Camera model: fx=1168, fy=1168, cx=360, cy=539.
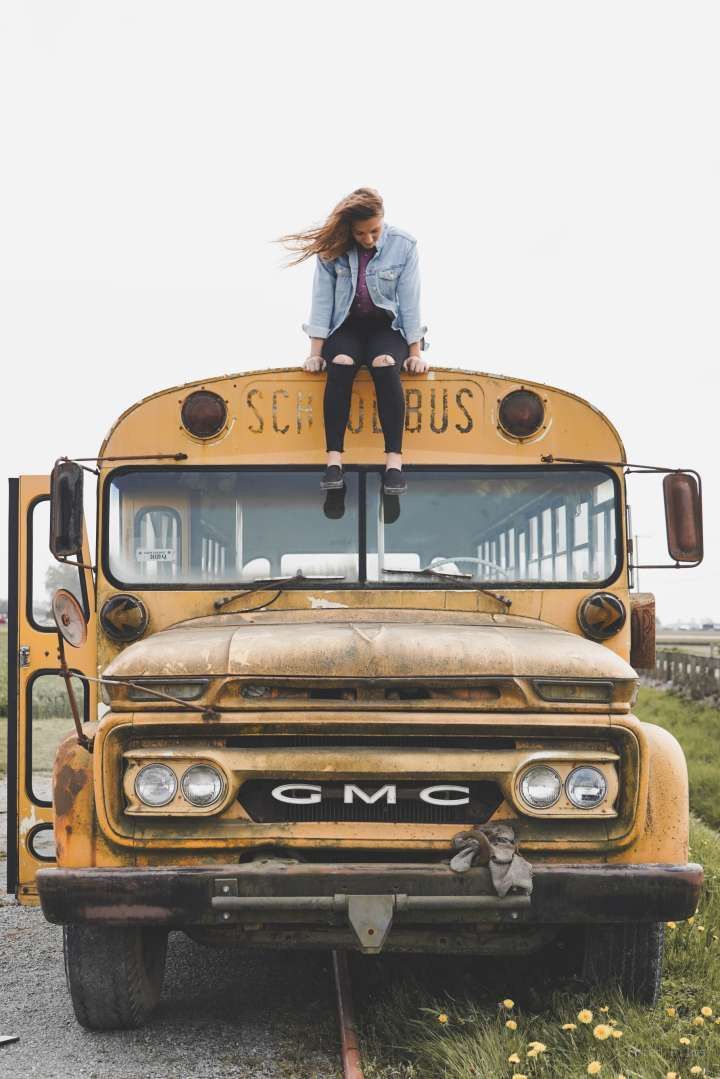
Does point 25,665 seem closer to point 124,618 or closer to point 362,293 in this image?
point 124,618

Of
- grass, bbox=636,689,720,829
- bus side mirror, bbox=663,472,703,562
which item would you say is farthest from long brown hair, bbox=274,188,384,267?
grass, bbox=636,689,720,829

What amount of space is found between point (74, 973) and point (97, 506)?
6.12 feet

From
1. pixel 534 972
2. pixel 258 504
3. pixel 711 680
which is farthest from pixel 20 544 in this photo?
pixel 711 680

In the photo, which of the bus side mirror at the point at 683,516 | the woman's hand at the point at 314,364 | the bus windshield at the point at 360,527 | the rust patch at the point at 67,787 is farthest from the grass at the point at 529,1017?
the woman's hand at the point at 314,364

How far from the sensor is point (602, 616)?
4805mm

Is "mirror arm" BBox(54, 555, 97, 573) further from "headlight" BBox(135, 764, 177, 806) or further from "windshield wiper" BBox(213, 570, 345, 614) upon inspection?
"headlight" BBox(135, 764, 177, 806)

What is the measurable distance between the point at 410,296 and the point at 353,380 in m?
0.52

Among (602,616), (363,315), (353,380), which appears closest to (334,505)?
(353,380)

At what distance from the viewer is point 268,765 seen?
378 cm

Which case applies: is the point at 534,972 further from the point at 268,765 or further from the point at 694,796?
A: the point at 694,796

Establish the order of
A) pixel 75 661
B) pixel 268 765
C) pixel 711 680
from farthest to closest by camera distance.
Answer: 1. pixel 711 680
2. pixel 75 661
3. pixel 268 765

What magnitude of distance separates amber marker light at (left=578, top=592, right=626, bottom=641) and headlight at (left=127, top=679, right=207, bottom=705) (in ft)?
5.62

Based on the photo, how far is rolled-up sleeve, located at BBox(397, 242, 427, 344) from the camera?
16.7ft

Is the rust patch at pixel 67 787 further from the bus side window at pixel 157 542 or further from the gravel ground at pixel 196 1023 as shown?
the bus side window at pixel 157 542
